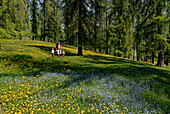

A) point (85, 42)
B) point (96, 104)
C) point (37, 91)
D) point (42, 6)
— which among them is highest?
point (42, 6)

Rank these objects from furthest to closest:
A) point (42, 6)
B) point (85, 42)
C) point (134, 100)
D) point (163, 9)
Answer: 1. point (42, 6)
2. point (85, 42)
3. point (163, 9)
4. point (134, 100)

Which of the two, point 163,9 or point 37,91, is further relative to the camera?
point 163,9

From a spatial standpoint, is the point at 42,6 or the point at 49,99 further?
the point at 42,6

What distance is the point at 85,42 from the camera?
16.8 m

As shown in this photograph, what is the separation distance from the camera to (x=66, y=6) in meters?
17.6

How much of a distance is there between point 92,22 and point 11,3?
35.0ft

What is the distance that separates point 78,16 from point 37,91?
1549 centimetres

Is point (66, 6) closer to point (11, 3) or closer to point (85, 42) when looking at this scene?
point (85, 42)

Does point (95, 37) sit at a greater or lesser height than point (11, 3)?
lesser

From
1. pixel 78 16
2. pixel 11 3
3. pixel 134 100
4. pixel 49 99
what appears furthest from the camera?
pixel 78 16

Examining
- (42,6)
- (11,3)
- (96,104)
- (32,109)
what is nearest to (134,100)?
(96,104)

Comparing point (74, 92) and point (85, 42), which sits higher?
point (85, 42)

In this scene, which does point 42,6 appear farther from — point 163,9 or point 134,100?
point 134,100

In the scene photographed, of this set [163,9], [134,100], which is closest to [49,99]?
[134,100]
